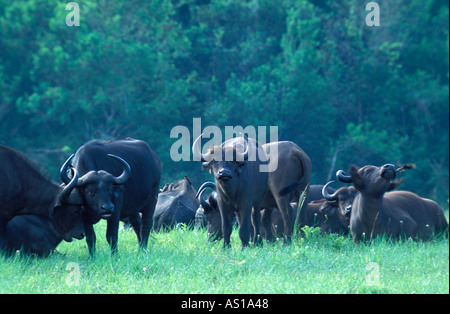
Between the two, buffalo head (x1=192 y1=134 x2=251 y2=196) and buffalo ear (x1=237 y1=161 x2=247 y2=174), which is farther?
buffalo ear (x1=237 y1=161 x2=247 y2=174)

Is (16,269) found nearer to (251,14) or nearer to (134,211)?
(134,211)

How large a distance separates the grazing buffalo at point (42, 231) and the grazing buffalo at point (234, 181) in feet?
6.08

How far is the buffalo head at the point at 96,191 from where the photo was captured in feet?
26.3

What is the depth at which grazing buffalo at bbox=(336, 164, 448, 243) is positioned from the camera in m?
9.60

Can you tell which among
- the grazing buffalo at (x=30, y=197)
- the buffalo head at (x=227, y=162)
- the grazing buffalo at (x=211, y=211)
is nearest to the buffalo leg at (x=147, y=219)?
the grazing buffalo at (x=211, y=211)

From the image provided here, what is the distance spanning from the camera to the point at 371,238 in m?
9.93

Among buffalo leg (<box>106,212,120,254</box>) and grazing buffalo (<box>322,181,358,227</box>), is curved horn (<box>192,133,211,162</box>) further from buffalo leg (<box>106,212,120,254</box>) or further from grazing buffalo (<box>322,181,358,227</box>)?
grazing buffalo (<box>322,181,358,227</box>)

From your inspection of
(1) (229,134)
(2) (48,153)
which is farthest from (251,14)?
(2) (48,153)

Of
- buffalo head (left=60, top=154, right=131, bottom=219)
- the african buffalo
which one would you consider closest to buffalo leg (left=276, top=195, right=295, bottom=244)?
the african buffalo

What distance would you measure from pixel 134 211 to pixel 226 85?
19.5 metres

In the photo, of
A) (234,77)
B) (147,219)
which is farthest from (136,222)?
(234,77)

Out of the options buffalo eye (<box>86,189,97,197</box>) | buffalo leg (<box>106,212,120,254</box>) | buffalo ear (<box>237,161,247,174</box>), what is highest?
buffalo ear (<box>237,161,247,174</box>)

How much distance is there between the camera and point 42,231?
8414 mm
